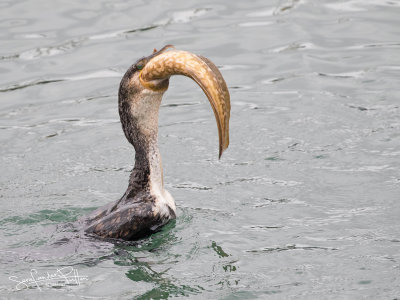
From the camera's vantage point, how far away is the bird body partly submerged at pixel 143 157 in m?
6.00

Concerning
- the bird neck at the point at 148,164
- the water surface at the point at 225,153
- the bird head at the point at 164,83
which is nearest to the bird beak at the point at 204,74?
the bird head at the point at 164,83

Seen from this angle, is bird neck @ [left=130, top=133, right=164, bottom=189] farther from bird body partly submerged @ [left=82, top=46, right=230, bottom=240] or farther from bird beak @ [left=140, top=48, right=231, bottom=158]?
bird beak @ [left=140, top=48, right=231, bottom=158]

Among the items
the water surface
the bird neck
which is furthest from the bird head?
the water surface

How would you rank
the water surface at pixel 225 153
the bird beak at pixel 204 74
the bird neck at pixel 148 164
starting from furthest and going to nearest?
the bird neck at pixel 148 164
the water surface at pixel 225 153
the bird beak at pixel 204 74

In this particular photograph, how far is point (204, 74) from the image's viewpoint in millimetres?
5578

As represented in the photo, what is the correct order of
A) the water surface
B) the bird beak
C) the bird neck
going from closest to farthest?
the bird beak → the water surface → the bird neck

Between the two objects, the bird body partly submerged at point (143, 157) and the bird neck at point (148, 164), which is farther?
the bird neck at point (148, 164)

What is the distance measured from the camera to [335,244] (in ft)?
20.6

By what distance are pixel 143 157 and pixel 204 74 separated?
1.15 metres

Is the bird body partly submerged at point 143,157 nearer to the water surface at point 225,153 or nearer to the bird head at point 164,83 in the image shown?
the bird head at point 164,83

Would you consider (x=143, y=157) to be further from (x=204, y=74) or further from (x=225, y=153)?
(x=225, y=153)

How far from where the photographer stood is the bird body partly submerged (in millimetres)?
5996

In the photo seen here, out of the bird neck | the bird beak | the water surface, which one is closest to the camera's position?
the bird beak

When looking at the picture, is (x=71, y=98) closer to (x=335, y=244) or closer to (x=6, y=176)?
(x=6, y=176)
